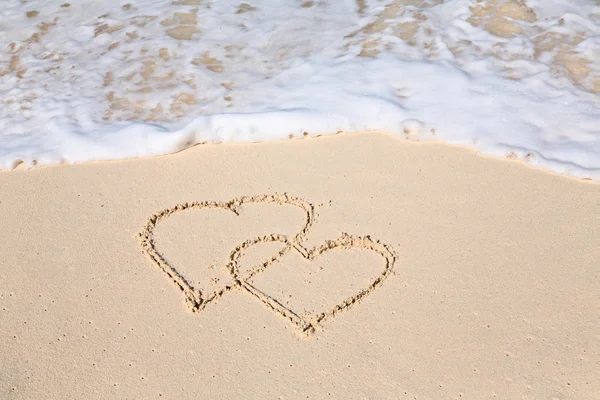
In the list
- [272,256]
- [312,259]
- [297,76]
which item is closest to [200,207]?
[272,256]

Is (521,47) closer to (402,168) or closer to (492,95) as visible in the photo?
(492,95)

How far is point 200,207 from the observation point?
9.87 feet

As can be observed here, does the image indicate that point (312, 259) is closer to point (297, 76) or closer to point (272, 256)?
point (272, 256)

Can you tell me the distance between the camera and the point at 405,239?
2.74m

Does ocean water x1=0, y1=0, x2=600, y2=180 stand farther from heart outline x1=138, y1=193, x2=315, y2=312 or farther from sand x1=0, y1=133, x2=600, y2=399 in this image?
heart outline x1=138, y1=193, x2=315, y2=312

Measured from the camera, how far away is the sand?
2.28m

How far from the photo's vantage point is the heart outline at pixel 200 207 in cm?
258

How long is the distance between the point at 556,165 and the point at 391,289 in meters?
Result: 1.12

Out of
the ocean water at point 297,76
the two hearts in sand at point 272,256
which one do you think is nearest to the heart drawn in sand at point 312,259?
the two hearts in sand at point 272,256

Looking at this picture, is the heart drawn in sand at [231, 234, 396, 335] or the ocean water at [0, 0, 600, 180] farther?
the ocean water at [0, 0, 600, 180]

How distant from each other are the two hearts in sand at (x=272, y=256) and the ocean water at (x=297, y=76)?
1.68ft

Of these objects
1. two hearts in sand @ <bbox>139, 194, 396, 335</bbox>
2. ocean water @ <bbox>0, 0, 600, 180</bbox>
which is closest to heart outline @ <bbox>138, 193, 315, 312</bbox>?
two hearts in sand @ <bbox>139, 194, 396, 335</bbox>

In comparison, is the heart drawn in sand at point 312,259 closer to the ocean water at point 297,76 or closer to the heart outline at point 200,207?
the heart outline at point 200,207

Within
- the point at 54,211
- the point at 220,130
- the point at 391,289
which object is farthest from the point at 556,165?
the point at 54,211
